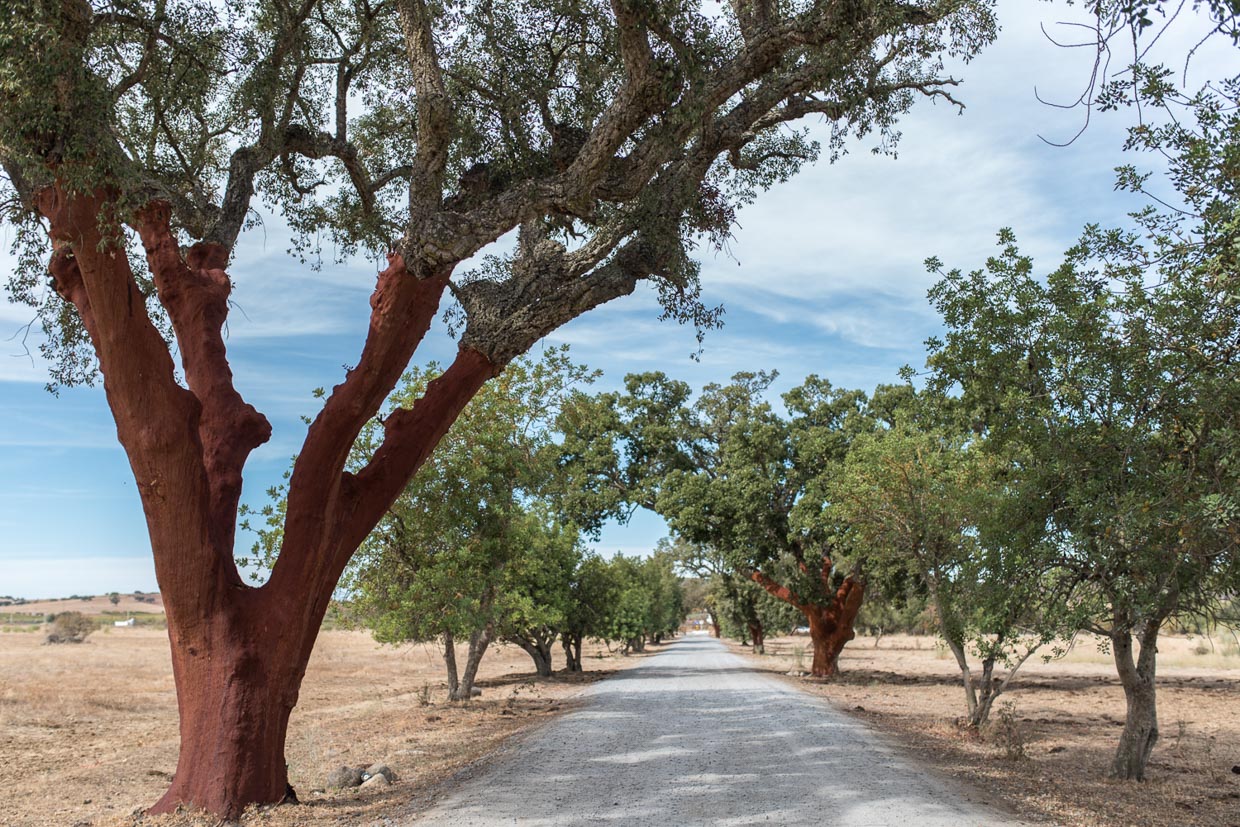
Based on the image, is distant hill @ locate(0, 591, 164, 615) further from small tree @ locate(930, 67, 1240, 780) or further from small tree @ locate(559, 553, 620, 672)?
small tree @ locate(930, 67, 1240, 780)

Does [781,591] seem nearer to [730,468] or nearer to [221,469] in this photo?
[730,468]

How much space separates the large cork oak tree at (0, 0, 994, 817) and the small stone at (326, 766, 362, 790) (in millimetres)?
1258

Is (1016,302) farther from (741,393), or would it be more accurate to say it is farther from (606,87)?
(741,393)

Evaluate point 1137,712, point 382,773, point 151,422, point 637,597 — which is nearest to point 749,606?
point 637,597

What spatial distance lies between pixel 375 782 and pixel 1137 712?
356 inches

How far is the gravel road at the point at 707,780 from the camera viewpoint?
7.35 metres

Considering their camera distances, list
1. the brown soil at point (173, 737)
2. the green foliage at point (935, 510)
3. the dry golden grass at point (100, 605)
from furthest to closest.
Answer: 1. the dry golden grass at point (100, 605)
2. the green foliage at point (935, 510)
3. the brown soil at point (173, 737)

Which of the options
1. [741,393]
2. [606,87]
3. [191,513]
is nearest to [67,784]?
[191,513]

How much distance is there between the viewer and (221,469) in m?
9.00

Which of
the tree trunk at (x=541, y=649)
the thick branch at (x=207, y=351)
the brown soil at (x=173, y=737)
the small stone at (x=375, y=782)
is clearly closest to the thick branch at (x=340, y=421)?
the thick branch at (x=207, y=351)

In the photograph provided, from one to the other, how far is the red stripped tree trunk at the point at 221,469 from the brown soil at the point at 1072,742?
724 cm

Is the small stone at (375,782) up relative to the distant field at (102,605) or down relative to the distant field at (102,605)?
up

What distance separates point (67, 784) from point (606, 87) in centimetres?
1154

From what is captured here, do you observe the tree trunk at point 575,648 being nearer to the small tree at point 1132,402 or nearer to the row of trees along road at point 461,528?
the row of trees along road at point 461,528
